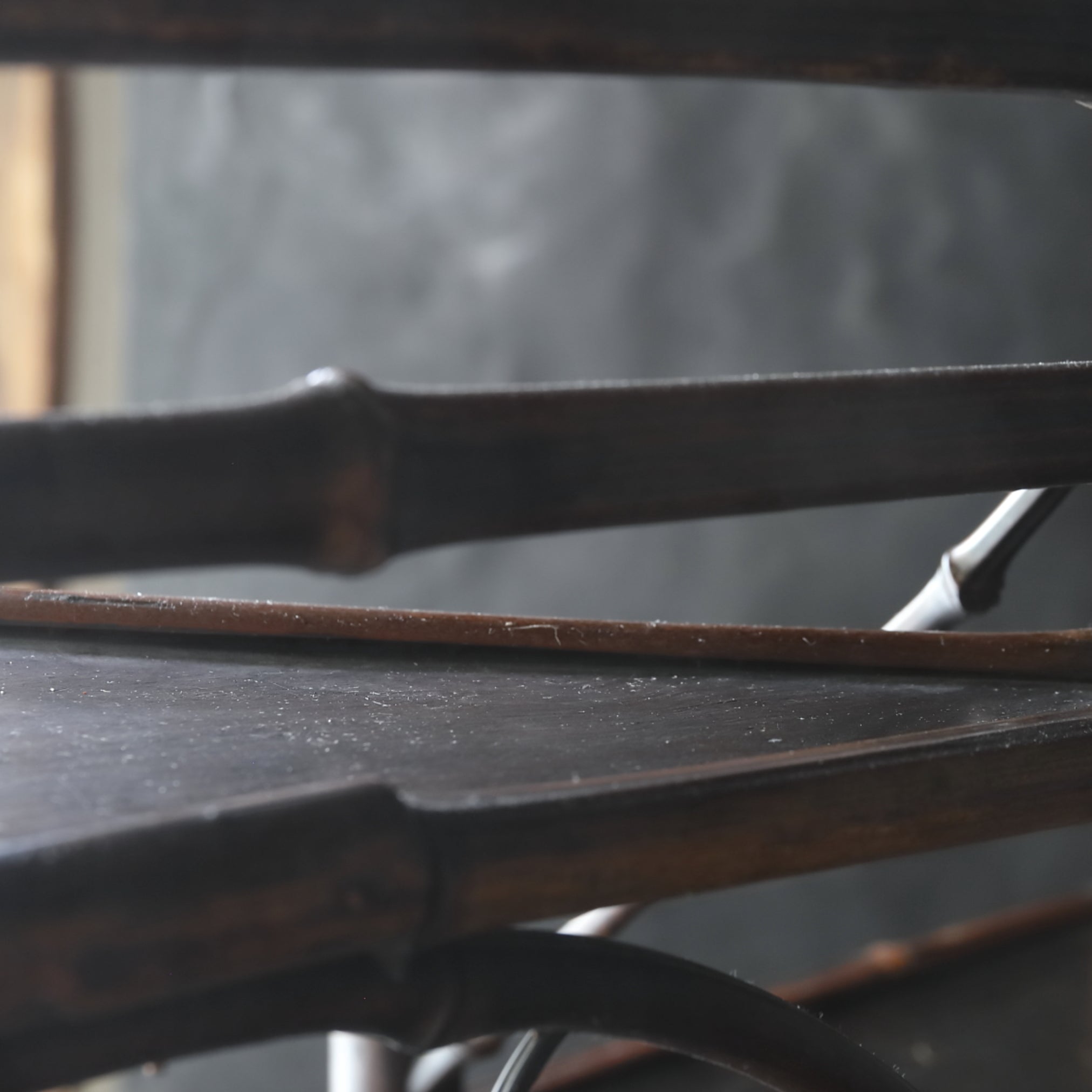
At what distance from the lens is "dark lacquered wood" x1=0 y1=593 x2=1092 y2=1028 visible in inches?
6.1

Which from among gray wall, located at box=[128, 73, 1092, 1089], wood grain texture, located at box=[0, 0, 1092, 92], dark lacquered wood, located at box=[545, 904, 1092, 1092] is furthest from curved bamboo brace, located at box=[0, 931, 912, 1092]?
gray wall, located at box=[128, 73, 1092, 1089]

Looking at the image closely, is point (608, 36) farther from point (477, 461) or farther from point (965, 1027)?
point (965, 1027)

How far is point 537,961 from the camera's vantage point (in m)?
0.20

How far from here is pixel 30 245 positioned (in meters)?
2.17

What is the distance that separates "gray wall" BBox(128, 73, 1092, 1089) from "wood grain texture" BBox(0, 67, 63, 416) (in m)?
0.15

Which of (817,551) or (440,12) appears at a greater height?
(817,551)

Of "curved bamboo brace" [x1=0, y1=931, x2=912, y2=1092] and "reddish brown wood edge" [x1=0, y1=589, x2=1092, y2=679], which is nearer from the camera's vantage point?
"curved bamboo brace" [x1=0, y1=931, x2=912, y2=1092]

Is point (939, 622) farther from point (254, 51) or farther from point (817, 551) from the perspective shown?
point (817, 551)

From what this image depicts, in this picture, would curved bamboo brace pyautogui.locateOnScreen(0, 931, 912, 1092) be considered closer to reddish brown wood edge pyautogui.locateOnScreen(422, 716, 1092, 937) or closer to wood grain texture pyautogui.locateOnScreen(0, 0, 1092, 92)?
reddish brown wood edge pyautogui.locateOnScreen(422, 716, 1092, 937)

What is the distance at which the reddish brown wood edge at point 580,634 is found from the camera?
0.36 metres

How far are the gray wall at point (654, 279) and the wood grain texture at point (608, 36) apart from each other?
43.0 inches

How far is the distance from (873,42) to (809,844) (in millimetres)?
135

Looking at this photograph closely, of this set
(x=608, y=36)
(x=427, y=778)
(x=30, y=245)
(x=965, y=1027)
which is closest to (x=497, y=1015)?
(x=427, y=778)

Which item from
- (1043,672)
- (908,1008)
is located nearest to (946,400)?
(1043,672)
